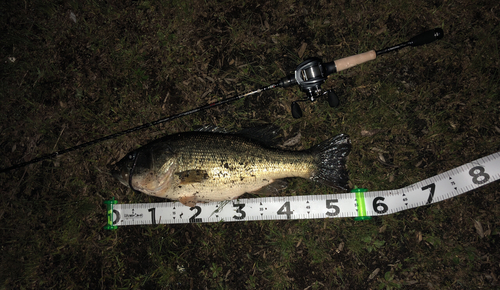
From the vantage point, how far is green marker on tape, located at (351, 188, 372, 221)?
337 centimetres

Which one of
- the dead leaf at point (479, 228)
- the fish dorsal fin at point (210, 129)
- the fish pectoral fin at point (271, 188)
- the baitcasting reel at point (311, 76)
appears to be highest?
the baitcasting reel at point (311, 76)

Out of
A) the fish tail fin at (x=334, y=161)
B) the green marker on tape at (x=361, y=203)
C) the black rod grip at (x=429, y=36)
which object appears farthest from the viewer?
the green marker on tape at (x=361, y=203)

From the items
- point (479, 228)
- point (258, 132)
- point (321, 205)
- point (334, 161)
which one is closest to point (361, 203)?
point (321, 205)

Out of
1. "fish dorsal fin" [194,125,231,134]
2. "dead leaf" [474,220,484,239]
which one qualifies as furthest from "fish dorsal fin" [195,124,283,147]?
"dead leaf" [474,220,484,239]

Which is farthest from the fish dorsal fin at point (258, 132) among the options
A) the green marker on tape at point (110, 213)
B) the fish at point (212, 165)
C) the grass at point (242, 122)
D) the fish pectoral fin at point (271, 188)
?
the green marker on tape at point (110, 213)

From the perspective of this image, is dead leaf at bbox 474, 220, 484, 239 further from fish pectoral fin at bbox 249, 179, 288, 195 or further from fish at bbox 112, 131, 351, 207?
fish pectoral fin at bbox 249, 179, 288, 195

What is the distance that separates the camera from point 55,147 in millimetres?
4039

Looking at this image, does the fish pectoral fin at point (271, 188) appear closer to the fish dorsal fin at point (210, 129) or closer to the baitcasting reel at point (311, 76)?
the fish dorsal fin at point (210, 129)

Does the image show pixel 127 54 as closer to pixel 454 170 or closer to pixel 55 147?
pixel 55 147

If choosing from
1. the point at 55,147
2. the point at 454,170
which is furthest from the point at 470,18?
the point at 55,147

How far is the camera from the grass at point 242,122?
135 inches

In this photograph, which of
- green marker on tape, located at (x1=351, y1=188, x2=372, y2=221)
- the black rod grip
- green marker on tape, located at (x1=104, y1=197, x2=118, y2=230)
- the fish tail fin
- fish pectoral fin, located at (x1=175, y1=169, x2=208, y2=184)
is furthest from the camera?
green marker on tape, located at (x1=104, y1=197, x2=118, y2=230)

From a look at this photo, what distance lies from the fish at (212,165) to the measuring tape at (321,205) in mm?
442

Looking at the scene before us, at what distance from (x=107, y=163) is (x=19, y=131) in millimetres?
1625
